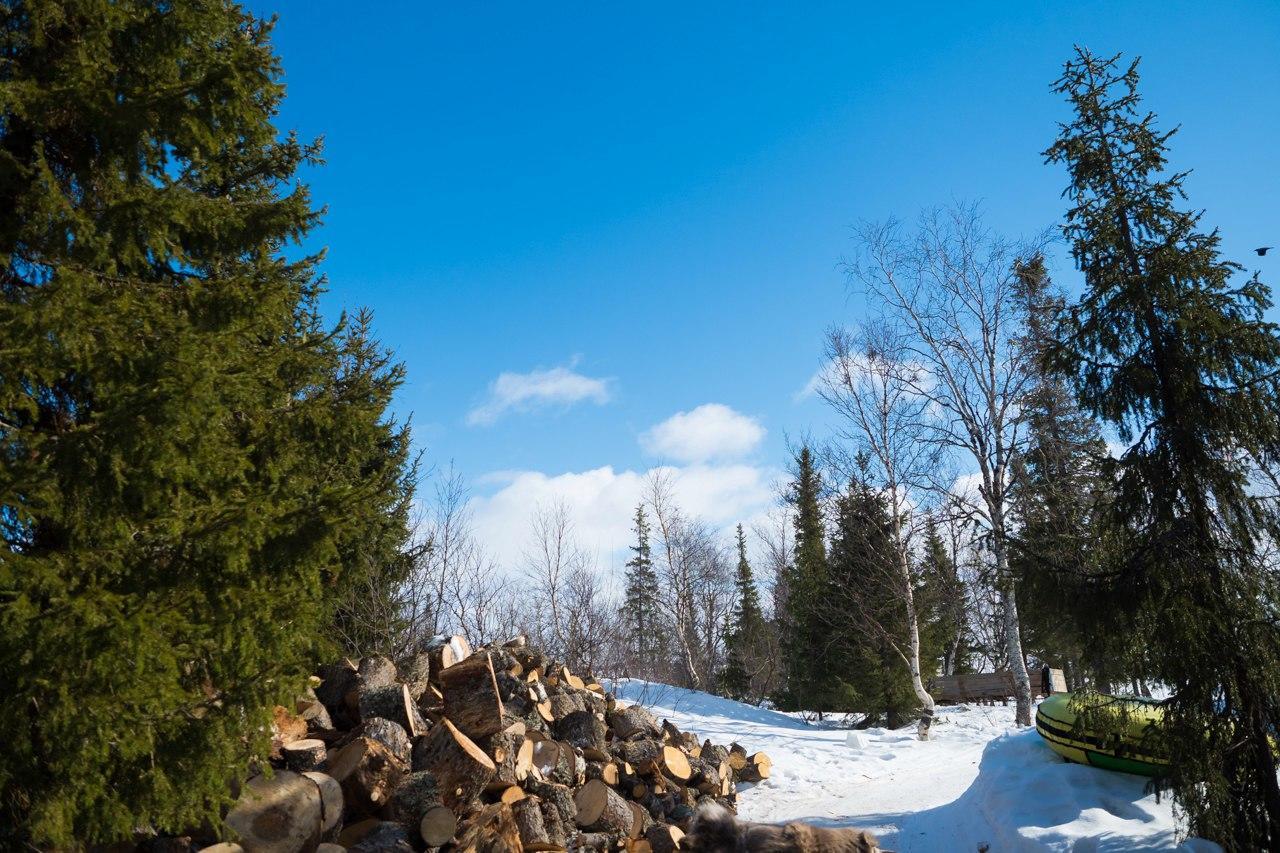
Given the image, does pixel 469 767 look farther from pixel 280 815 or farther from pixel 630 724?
pixel 630 724

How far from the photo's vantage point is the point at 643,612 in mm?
35656

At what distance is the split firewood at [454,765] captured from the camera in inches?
256

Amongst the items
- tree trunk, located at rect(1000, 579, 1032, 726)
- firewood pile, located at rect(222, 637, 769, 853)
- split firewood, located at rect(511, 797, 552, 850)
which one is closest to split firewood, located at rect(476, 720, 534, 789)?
firewood pile, located at rect(222, 637, 769, 853)

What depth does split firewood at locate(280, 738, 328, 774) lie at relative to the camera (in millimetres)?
6133

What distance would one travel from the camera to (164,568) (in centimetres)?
443

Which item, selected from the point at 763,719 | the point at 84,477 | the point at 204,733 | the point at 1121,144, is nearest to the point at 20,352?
the point at 84,477

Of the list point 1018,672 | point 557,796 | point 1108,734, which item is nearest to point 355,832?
point 557,796

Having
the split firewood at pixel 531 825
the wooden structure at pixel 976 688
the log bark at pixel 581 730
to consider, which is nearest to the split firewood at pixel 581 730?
the log bark at pixel 581 730

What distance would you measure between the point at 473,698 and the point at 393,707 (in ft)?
2.78

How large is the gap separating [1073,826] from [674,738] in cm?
493

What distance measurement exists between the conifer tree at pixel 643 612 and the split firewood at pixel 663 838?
2523 centimetres

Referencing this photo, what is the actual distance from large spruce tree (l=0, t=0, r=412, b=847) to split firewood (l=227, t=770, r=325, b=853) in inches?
24.5

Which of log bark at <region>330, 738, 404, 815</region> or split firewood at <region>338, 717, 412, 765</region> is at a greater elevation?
split firewood at <region>338, 717, 412, 765</region>

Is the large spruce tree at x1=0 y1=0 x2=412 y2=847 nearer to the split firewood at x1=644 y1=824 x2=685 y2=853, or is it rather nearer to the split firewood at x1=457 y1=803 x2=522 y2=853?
the split firewood at x1=457 y1=803 x2=522 y2=853
